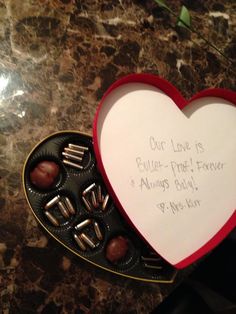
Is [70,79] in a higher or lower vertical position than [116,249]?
higher

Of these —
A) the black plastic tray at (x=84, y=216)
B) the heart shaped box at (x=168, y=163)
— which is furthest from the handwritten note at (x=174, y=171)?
the black plastic tray at (x=84, y=216)

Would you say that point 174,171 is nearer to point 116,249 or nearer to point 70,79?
point 116,249

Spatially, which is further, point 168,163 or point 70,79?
point 70,79

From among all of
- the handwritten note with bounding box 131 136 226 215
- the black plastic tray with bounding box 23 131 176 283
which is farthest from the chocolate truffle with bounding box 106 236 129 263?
the handwritten note with bounding box 131 136 226 215

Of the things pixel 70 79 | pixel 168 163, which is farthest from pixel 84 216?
pixel 70 79

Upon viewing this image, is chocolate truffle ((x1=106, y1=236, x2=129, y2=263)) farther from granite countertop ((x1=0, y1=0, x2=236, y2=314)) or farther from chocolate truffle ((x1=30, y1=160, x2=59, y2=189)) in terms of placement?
chocolate truffle ((x1=30, y1=160, x2=59, y2=189))
